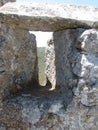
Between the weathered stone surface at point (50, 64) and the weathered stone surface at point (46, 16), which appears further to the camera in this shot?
the weathered stone surface at point (50, 64)

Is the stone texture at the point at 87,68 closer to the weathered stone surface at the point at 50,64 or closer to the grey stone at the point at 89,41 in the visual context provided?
the grey stone at the point at 89,41

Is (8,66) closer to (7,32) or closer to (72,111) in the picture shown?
(7,32)

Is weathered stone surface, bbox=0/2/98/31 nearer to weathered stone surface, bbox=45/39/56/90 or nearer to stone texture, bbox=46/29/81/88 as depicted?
stone texture, bbox=46/29/81/88

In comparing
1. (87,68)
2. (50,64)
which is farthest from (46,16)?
(50,64)

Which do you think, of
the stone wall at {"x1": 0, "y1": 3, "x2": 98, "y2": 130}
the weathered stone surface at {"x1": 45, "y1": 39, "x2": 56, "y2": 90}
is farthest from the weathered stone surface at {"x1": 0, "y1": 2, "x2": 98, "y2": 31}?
the weathered stone surface at {"x1": 45, "y1": 39, "x2": 56, "y2": 90}

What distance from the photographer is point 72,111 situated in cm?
349

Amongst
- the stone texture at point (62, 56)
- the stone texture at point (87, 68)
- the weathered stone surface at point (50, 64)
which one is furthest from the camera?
the weathered stone surface at point (50, 64)

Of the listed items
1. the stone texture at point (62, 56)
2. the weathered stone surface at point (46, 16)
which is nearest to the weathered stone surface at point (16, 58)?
the weathered stone surface at point (46, 16)

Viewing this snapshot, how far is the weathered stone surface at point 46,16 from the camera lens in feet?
11.4

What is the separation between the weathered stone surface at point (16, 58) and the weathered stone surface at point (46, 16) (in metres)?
0.14

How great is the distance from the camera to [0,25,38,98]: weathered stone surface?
3516 mm

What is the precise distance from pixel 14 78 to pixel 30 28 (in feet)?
2.04

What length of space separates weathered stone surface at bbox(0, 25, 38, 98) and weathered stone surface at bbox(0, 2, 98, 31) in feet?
0.46

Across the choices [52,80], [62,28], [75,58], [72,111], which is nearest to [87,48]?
[75,58]
